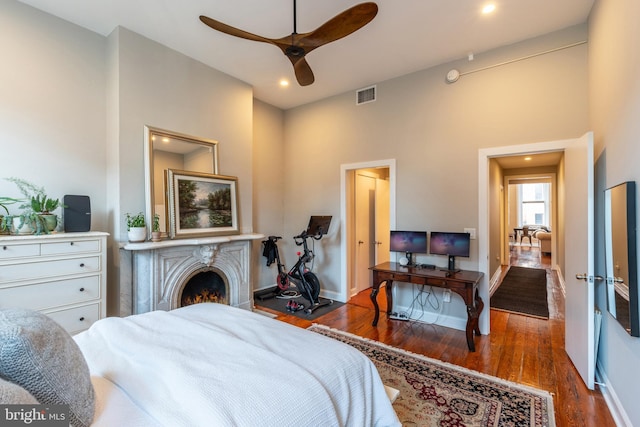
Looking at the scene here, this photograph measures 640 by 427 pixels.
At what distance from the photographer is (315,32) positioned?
210cm

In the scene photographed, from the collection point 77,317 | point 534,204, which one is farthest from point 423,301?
point 534,204

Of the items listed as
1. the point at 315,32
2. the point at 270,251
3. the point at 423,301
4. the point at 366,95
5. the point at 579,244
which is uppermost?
the point at 366,95

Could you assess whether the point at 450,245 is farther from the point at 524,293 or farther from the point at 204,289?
the point at 204,289

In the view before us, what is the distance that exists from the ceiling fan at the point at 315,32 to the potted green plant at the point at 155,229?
2.07 meters

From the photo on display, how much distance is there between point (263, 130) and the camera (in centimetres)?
489

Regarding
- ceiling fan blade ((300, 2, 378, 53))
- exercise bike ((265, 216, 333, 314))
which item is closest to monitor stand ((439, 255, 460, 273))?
exercise bike ((265, 216, 333, 314))

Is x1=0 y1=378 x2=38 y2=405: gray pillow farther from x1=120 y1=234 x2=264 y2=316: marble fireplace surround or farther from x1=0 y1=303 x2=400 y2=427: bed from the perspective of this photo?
x1=120 y1=234 x2=264 y2=316: marble fireplace surround

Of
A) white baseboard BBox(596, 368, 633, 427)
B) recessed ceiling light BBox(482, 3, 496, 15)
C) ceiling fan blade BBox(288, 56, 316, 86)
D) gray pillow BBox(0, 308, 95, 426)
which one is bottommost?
white baseboard BBox(596, 368, 633, 427)

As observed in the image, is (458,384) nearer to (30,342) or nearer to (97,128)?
(30,342)

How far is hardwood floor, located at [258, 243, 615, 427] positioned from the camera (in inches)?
83.3

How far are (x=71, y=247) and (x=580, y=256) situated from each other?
14.6ft

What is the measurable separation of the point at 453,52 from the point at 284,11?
6.73 feet

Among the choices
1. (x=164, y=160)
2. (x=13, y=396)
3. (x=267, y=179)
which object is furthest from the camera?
(x=267, y=179)

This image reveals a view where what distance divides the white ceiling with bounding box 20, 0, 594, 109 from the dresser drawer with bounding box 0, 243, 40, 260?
89.2 inches
